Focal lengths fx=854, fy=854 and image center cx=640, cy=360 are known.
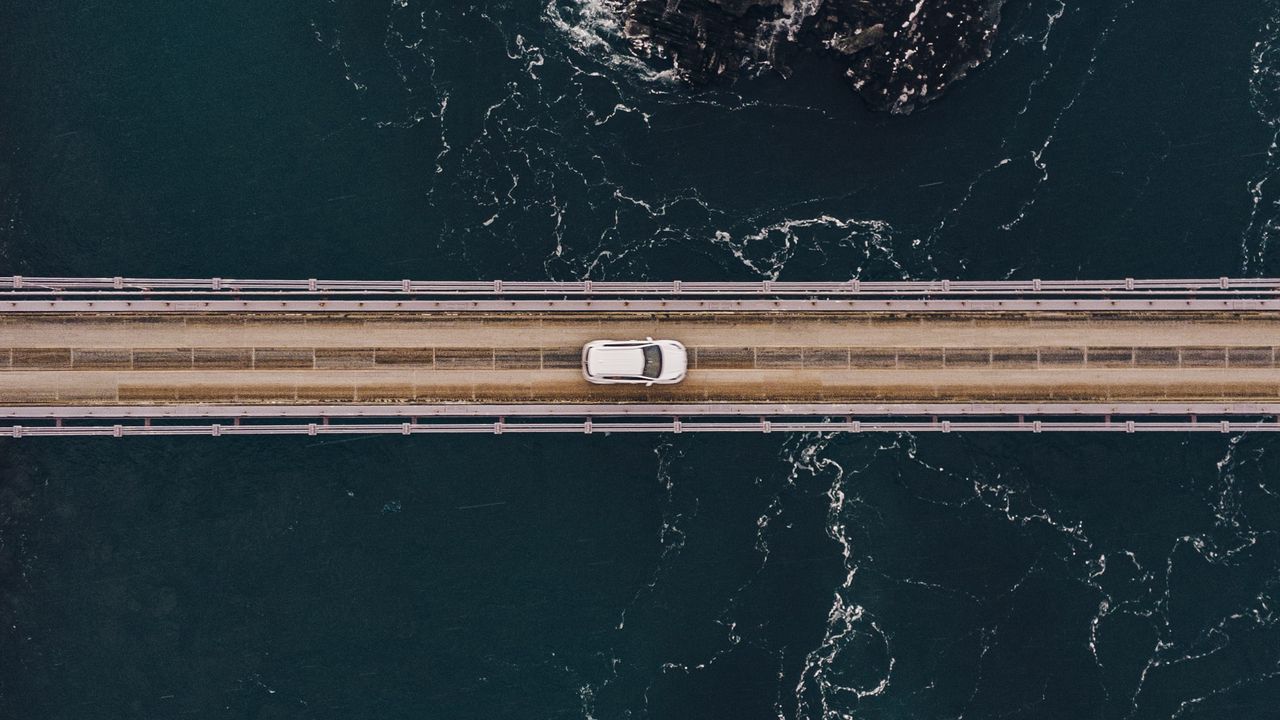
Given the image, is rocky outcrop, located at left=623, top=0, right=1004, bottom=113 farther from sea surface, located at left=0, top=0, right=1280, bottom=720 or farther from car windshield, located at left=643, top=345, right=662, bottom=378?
car windshield, located at left=643, top=345, right=662, bottom=378

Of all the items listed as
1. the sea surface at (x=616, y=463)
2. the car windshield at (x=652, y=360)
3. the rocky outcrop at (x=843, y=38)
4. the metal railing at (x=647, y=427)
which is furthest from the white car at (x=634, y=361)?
the rocky outcrop at (x=843, y=38)

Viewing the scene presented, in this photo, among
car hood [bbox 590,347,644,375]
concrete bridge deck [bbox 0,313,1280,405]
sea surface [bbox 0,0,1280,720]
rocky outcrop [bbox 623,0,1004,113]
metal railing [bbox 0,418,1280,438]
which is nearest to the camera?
car hood [bbox 590,347,644,375]

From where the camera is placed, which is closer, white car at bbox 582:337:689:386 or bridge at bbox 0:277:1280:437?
white car at bbox 582:337:689:386

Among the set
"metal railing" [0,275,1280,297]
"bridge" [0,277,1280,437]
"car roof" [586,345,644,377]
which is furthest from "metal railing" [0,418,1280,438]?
"metal railing" [0,275,1280,297]

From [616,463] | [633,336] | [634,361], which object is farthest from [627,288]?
[616,463]

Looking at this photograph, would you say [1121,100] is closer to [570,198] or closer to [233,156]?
[570,198]

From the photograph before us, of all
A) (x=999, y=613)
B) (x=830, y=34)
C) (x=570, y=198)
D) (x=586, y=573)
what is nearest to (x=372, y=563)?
(x=586, y=573)

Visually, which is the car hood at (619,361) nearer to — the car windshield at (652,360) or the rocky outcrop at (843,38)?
the car windshield at (652,360)

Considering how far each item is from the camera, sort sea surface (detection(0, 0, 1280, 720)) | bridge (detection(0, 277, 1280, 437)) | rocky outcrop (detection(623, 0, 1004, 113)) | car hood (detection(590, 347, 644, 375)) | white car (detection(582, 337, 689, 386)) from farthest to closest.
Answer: rocky outcrop (detection(623, 0, 1004, 113))
sea surface (detection(0, 0, 1280, 720))
bridge (detection(0, 277, 1280, 437))
white car (detection(582, 337, 689, 386))
car hood (detection(590, 347, 644, 375))
